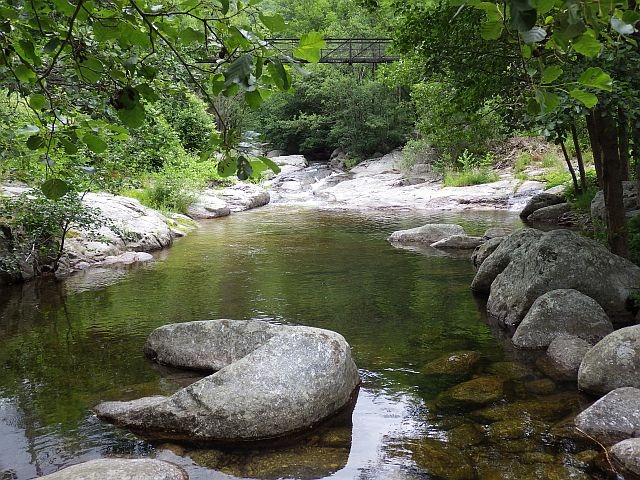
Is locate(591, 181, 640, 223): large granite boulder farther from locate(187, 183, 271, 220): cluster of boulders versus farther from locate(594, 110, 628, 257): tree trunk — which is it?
locate(187, 183, 271, 220): cluster of boulders

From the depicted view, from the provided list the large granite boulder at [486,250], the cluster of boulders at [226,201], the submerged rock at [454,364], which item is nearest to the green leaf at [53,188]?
the submerged rock at [454,364]

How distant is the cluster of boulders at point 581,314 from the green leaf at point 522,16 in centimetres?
409

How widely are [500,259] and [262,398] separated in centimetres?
567

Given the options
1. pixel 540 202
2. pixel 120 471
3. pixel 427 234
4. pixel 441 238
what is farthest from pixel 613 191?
pixel 540 202

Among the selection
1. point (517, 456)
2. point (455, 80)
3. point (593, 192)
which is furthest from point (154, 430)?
point (593, 192)

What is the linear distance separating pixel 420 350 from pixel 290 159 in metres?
31.9

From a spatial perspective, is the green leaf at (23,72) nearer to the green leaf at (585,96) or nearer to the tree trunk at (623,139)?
the green leaf at (585,96)

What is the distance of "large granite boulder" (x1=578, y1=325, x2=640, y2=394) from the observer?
18.1 ft

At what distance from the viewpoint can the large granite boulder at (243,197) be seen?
23656mm

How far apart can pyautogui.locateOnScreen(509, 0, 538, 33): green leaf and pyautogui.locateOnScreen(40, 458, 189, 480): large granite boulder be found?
384 cm

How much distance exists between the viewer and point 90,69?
6.86 ft

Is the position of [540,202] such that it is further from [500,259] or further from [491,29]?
[491,29]

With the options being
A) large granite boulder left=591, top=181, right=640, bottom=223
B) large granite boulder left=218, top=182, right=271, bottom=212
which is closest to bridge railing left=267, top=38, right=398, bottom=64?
large granite boulder left=218, top=182, right=271, bottom=212

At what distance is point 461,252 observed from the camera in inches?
536
